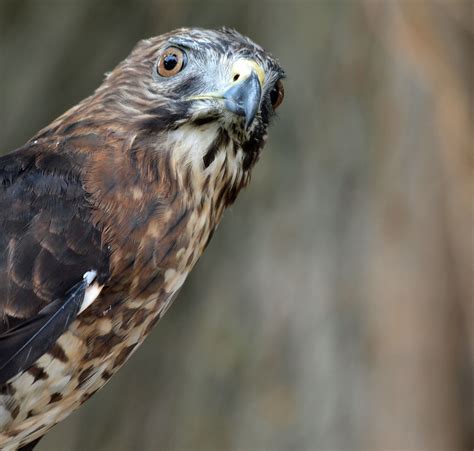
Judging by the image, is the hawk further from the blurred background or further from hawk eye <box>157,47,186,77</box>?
the blurred background

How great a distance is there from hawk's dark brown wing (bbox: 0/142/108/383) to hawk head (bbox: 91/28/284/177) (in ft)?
1.08

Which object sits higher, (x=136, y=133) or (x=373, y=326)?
(x=136, y=133)

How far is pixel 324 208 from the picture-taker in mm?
5609

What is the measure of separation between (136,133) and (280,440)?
312cm

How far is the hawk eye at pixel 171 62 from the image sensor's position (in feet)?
9.89

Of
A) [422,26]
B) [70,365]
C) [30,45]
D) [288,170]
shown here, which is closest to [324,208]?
[288,170]

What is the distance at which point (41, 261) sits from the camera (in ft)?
8.87

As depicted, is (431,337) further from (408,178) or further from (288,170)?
(288,170)

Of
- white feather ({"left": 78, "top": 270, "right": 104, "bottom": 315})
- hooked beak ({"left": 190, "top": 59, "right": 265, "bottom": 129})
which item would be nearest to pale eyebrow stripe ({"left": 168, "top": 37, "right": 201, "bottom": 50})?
hooked beak ({"left": 190, "top": 59, "right": 265, "bottom": 129})

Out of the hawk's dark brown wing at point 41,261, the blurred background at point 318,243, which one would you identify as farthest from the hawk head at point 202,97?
the blurred background at point 318,243

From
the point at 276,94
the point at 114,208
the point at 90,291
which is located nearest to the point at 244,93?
the point at 276,94

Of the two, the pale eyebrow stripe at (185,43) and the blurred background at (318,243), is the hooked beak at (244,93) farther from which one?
the blurred background at (318,243)

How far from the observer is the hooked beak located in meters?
2.79

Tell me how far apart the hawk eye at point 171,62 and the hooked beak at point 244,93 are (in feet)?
0.54
